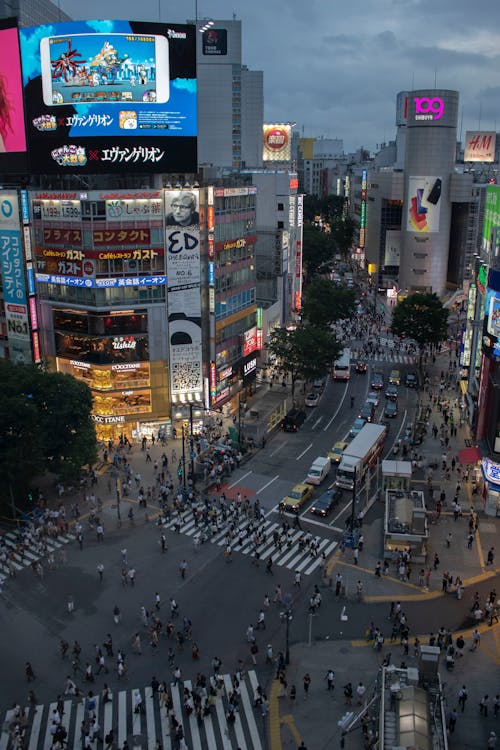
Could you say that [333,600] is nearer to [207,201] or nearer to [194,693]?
[194,693]

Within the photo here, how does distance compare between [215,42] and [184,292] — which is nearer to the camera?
[184,292]

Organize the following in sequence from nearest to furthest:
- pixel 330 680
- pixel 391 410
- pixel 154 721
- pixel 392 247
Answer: pixel 154 721
pixel 330 680
pixel 391 410
pixel 392 247

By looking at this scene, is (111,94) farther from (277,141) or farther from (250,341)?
(277,141)

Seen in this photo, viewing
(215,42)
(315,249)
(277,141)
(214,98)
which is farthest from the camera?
(315,249)

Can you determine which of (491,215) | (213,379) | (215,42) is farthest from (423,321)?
(215,42)

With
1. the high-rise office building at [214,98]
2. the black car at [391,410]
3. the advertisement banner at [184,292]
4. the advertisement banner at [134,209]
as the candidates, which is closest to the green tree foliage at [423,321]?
the black car at [391,410]

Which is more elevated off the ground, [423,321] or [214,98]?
[214,98]
